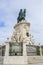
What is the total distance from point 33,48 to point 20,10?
1313 cm

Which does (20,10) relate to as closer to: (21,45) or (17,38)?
(17,38)

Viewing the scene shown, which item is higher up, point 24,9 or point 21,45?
point 24,9

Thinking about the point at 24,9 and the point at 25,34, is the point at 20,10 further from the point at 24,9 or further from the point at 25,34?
the point at 25,34

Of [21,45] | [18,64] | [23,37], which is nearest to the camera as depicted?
[18,64]

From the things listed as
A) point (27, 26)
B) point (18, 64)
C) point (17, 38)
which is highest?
point (27, 26)

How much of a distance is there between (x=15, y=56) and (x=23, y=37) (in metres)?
9.73

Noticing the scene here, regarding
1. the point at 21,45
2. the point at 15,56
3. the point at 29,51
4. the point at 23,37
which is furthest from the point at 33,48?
the point at 23,37

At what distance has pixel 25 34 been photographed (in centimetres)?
2411

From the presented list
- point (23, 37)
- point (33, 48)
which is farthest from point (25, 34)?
point (33, 48)

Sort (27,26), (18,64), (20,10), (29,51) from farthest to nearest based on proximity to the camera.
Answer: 1. (20,10)
2. (27,26)
3. (29,51)
4. (18,64)

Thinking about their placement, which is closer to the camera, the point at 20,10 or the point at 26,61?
the point at 26,61

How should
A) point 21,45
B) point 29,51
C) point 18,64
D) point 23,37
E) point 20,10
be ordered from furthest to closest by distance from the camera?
point 20,10 → point 23,37 → point 29,51 → point 21,45 → point 18,64

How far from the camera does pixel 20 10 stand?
91.6 feet

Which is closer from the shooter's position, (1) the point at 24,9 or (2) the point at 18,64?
(2) the point at 18,64
